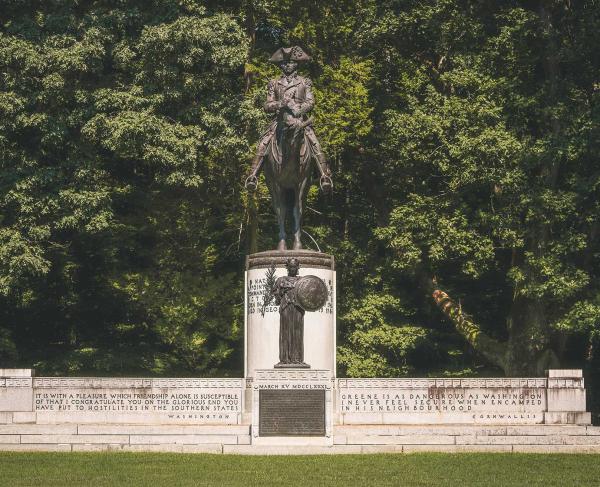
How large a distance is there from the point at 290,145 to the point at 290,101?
98cm

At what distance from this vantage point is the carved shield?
2188 cm

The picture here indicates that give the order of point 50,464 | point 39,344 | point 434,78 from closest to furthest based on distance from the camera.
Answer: point 50,464 → point 434,78 → point 39,344

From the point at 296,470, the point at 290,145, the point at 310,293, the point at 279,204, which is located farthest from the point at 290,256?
the point at 296,470

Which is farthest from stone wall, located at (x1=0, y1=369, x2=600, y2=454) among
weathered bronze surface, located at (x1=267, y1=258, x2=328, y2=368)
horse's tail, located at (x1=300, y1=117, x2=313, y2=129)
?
horse's tail, located at (x1=300, y1=117, x2=313, y2=129)

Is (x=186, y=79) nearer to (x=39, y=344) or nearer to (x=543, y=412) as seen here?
(x=39, y=344)

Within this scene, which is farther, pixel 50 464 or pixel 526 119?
pixel 526 119

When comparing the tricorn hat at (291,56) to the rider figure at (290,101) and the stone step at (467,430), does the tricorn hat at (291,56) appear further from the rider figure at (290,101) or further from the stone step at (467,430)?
the stone step at (467,430)

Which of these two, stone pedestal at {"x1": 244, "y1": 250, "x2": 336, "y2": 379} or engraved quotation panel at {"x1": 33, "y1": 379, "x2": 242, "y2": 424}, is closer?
engraved quotation panel at {"x1": 33, "y1": 379, "x2": 242, "y2": 424}

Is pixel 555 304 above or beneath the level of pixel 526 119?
beneath

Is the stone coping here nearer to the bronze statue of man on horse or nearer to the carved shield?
the bronze statue of man on horse

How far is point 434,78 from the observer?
35562 millimetres

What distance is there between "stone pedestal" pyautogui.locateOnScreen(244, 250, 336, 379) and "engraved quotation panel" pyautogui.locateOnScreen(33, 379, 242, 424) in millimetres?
1002

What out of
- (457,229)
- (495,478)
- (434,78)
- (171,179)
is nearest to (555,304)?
(457,229)

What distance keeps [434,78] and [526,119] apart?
419cm
